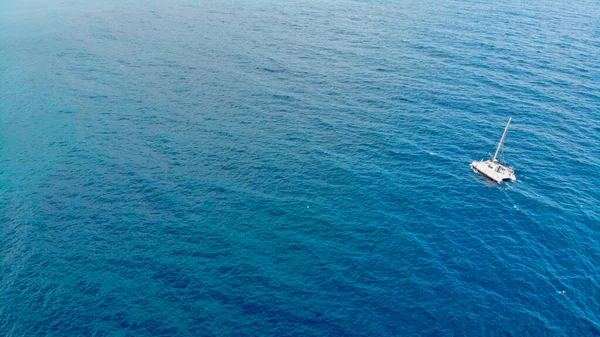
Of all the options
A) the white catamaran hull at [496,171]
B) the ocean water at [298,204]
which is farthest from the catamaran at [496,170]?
the ocean water at [298,204]

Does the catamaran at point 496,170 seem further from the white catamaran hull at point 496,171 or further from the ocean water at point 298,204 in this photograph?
the ocean water at point 298,204

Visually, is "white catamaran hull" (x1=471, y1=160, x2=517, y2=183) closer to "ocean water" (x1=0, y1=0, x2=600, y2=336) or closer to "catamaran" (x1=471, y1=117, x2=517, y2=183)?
"catamaran" (x1=471, y1=117, x2=517, y2=183)

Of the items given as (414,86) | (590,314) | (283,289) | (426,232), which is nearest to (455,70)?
(414,86)

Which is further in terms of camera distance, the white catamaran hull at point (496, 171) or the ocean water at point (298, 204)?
the white catamaran hull at point (496, 171)

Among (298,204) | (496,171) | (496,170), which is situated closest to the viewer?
(298,204)

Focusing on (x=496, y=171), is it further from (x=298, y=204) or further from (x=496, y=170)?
(x=298, y=204)

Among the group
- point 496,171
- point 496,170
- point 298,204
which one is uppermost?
point 496,170

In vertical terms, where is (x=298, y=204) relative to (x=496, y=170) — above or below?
below

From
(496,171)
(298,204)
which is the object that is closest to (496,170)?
(496,171)

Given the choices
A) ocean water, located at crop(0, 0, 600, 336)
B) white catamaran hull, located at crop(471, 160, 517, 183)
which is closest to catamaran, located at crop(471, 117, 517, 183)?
white catamaran hull, located at crop(471, 160, 517, 183)
